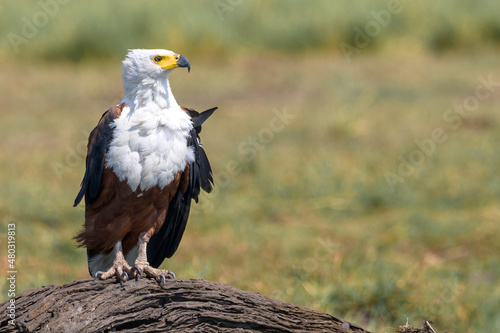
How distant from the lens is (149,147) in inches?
136

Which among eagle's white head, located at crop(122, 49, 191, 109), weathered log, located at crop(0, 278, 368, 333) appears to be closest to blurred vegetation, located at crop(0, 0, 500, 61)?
eagle's white head, located at crop(122, 49, 191, 109)

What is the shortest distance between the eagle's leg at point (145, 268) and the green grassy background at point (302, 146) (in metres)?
1.49

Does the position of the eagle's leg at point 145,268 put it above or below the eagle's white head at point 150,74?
below

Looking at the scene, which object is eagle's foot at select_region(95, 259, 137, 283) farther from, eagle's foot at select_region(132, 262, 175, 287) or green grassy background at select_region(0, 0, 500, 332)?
green grassy background at select_region(0, 0, 500, 332)

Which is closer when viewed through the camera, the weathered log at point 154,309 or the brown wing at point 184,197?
the weathered log at point 154,309

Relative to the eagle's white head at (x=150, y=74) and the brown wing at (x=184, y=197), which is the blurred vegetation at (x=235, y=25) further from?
the eagle's white head at (x=150, y=74)

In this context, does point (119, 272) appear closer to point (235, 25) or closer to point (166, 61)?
point (166, 61)

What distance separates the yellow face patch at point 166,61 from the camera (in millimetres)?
3523

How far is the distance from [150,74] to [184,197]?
0.61m

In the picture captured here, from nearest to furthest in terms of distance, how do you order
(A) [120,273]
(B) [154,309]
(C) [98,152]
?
(B) [154,309] < (A) [120,273] < (C) [98,152]

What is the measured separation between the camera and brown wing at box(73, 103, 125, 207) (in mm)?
3605

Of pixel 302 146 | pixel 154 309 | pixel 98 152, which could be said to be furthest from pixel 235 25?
pixel 154 309

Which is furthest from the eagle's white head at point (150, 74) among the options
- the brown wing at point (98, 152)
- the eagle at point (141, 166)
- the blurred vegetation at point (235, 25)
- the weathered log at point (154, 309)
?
the blurred vegetation at point (235, 25)

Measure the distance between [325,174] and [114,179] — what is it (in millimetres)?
4866
